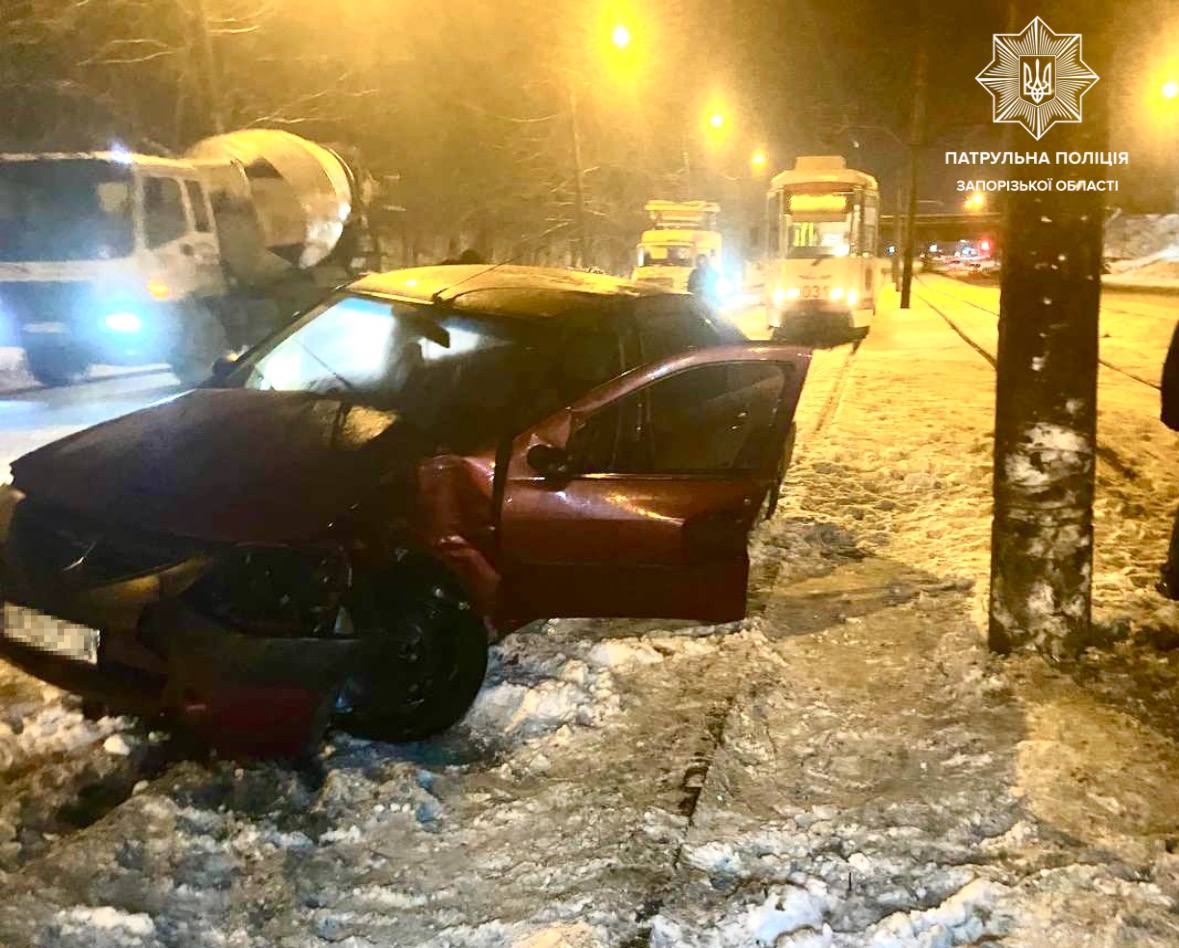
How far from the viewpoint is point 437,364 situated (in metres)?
4.58

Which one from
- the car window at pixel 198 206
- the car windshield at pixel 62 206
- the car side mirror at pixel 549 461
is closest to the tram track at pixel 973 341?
the car side mirror at pixel 549 461

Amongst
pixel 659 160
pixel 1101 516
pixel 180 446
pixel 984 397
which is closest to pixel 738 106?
pixel 659 160

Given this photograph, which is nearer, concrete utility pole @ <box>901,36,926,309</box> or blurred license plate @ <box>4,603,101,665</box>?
blurred license plate @ <box>4,603,101,665</box>

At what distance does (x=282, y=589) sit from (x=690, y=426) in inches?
80.7

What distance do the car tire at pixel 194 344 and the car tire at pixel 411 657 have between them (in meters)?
9.55

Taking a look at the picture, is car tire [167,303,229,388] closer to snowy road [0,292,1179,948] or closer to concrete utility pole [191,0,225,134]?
→ concrete utility pole [191,0,225,134]

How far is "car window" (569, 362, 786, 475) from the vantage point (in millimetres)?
4020

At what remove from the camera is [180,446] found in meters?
3.81

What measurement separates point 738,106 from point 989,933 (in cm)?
4332

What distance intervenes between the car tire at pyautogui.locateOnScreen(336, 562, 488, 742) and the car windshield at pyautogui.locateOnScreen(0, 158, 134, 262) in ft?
32.9

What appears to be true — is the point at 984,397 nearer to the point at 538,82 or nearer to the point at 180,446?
the point at 180,446

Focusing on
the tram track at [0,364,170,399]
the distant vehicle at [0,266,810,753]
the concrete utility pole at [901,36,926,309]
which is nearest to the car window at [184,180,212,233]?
the tram track at [0,364,170,399]

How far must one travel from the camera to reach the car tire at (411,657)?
136 inches

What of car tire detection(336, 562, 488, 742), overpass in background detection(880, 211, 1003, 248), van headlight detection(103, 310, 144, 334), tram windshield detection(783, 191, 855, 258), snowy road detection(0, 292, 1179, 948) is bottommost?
snowy road detection(0, 292, 1179, 948)
